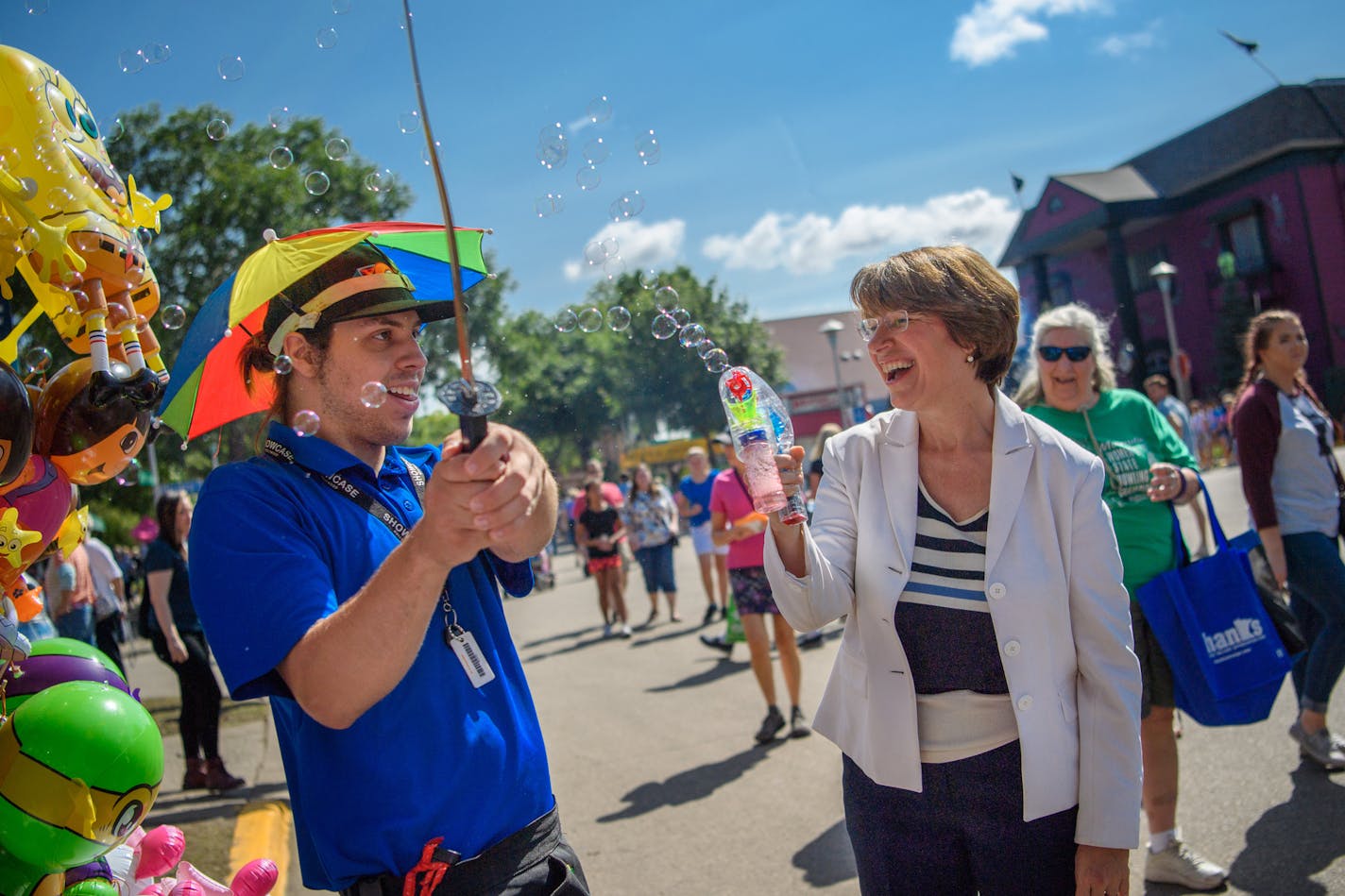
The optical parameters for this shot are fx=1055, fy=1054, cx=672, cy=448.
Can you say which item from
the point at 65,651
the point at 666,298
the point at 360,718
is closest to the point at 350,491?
the point at 360,718

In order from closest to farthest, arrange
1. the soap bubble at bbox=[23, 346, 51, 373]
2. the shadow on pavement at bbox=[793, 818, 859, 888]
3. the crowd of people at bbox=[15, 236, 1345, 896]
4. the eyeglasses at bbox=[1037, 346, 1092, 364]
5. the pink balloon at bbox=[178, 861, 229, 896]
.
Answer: the crowd of people at bbox=[15, 236, 1345, 896]
the soap bubble at bbox=[23, 346, 51, 373]
the pink balloon at bbox=[178, 861, 229, 896]
the eyeglasses at bbox=[1037, 346, 1092, 364]
the shadow on pavement at bbox=[793, 818, 859, 888]

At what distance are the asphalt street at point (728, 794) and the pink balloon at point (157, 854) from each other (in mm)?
2180

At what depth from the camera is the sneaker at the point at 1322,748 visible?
15.8 feet

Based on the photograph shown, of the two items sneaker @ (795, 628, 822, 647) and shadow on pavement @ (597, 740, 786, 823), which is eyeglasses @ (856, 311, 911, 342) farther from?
sneaker @ (795, 628, 822, 647)

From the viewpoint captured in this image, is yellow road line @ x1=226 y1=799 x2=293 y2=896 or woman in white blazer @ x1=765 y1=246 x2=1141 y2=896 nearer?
woman in white blazer @ x1=765 y1=246 x2=1141 y2=896

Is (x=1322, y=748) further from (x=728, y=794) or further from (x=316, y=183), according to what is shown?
(x=316, y=183)

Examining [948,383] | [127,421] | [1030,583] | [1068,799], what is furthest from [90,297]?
[1068,799]

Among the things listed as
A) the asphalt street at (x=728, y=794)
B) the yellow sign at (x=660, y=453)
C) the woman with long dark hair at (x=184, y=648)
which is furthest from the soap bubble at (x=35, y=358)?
the yellow sign at (x=660, y=453)

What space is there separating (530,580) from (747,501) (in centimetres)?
551

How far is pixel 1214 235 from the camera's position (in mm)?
36281

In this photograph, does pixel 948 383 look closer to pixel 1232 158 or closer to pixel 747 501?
pixel 747 501

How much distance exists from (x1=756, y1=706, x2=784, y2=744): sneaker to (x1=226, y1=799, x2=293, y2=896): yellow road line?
9.51 feet

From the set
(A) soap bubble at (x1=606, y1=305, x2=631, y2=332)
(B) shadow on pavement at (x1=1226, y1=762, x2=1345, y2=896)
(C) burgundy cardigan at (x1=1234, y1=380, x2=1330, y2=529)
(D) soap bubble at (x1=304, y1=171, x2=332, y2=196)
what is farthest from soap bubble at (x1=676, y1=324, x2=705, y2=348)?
(C) burgundy cardigan at (x1=1234, y1=380, x2=1330, y2=529)

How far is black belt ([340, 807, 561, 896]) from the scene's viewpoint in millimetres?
1887
